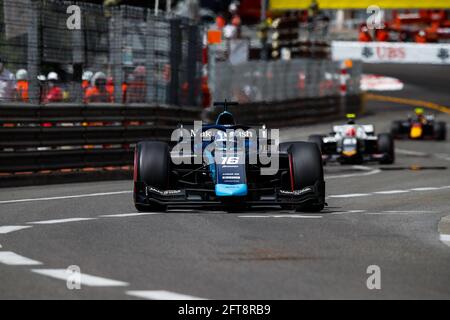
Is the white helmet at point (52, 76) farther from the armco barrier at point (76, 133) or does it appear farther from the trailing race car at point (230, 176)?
the trailing race car at point (230, 176)

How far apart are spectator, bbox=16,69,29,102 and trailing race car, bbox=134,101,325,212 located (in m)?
5.26

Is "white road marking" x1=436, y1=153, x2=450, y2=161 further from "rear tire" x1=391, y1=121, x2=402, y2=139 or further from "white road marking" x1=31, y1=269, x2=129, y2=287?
"white road marking" x1=31, y1=269, x2=129, y2=287

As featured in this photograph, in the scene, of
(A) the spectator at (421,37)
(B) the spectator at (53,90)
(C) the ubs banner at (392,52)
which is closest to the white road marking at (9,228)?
(B) the spectator at (53,90)

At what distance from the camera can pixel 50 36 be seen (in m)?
20.0

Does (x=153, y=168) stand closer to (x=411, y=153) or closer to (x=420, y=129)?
(x=411, y=153)

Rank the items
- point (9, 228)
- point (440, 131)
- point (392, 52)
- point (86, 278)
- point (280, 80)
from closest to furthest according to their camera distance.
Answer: point (86, 278) < point (9, 228) < point (440, 131) < point (280, 80) < point (392, 52)

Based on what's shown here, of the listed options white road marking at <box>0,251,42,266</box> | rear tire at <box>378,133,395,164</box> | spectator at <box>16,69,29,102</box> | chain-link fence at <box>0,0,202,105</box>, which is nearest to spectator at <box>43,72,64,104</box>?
chain-link fence at <box>0,0,202,105</box>

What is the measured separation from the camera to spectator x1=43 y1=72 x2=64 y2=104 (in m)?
20.1

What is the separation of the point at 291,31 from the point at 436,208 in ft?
111

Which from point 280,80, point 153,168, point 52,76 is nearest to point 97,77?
point 52,76

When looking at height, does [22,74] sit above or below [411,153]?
above

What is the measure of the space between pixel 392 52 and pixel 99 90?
123ft

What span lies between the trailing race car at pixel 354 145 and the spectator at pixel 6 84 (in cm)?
697

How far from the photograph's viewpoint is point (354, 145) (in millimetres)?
24672
